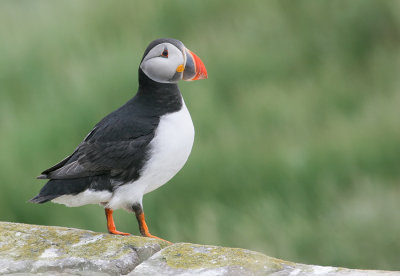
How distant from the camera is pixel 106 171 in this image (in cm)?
425

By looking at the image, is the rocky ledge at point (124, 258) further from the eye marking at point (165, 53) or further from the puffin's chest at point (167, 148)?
the eye marking at point (165, 53)

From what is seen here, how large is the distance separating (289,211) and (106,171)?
9.80 feet

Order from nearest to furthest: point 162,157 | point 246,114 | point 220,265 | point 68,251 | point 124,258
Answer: point 220,265
point 124,258
point 68,251
point 162,157
point 246,114

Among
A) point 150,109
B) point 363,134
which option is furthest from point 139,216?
point 363,134

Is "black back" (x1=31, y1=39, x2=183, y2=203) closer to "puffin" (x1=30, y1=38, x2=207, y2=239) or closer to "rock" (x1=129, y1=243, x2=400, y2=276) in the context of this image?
"puffin" (x1=30, y1=38, x2=207, y2=239)

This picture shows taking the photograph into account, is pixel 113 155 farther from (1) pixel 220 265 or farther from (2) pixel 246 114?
(2) pixel 246 114

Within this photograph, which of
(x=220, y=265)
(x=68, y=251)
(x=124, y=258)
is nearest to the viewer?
(x=220, y=265)

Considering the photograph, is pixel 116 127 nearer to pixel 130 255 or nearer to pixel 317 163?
pixel 130 255

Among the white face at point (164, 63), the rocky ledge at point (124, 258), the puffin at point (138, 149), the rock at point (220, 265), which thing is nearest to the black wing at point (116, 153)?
the puffin at point (138, 149)

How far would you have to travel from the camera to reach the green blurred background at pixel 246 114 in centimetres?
670

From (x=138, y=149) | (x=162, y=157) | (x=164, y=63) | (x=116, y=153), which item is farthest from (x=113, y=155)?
(x=164, y=63)

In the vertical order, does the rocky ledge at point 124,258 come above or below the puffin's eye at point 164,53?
below

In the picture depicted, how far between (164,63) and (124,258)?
1143 mm

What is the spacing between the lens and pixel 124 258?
3807mm
